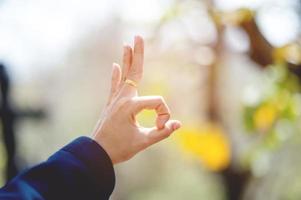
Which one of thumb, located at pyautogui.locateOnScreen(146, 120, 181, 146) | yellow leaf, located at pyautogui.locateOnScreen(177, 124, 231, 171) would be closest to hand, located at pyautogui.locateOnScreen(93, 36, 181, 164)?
thumb, located at pyautogui.locateOnScreen(146, 120, 181, 146)

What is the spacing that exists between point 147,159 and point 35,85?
2.23 m

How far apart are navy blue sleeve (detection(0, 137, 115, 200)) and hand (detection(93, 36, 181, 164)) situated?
0.07 feet

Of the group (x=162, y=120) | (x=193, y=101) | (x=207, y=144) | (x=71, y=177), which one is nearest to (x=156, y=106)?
(x=162, y=120)

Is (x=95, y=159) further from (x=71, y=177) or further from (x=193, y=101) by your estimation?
(x=193, y=101)

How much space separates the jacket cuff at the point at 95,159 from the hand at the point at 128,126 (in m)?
0.01

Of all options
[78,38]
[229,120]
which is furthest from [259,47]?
[78,38]

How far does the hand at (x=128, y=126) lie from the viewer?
0.93m

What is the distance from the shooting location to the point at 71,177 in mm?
875

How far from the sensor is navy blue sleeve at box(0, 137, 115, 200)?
2.83 ft

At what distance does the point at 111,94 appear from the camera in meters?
0.98

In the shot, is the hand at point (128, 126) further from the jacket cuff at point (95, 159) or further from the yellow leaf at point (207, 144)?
the yellow leaf at point (207, 144)

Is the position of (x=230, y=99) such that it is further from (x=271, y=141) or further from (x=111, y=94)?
(x=111, y=94)

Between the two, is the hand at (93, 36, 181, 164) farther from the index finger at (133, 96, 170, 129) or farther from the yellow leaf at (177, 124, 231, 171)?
the yellow leaf at (177, 124, 231, 171)

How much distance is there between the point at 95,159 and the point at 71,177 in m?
0.04
